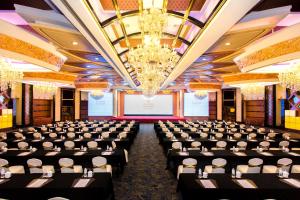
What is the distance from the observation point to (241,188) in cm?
378

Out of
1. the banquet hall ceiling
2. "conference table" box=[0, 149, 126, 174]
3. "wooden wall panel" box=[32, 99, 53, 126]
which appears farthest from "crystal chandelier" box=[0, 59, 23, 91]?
"wooden wall panel" box=[32, 99, 53, 126]

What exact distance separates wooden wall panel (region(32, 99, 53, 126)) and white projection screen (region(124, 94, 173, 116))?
10534 mm

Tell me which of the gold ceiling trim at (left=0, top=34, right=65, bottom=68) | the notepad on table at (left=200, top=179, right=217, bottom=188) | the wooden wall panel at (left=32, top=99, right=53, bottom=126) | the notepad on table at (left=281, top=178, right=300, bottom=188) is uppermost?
the gold ceiling trim at (left=0, top=34, right=65, bottom=68)

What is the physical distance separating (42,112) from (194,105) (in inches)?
638

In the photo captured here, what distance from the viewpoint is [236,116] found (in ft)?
69.5

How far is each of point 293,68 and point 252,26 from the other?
2699mm

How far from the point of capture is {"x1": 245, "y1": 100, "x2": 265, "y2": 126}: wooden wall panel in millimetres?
19047

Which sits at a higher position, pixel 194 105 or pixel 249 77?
pixel 249 77

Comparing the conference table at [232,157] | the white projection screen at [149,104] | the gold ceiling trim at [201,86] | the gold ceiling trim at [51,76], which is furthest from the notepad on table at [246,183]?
the white projection screen at [149,104]

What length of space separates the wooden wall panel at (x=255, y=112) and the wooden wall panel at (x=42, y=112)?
59.9 ft

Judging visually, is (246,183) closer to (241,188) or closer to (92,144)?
(241,188)

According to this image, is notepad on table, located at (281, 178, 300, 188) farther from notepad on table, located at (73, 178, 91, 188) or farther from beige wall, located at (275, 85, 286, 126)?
beige wall, located at (275, 85, 286, 126)

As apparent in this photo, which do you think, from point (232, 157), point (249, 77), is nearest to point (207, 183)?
point (232, 157)

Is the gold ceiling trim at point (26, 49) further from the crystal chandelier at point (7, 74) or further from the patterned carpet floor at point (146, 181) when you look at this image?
the patterned carpet floor at point (146, 181)
